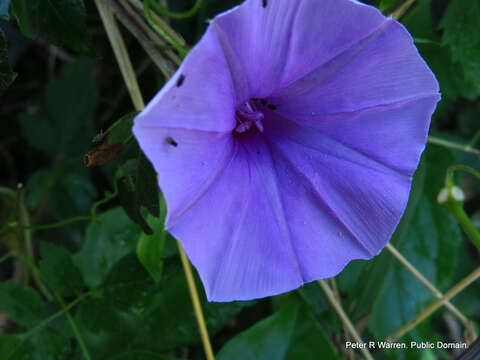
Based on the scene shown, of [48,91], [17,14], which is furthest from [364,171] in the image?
[48,91]

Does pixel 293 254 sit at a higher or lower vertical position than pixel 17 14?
lower

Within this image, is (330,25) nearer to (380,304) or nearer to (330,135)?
(330,135)

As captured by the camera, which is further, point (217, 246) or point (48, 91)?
point (48, 91)

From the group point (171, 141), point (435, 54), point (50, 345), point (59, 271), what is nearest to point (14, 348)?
point (50, 345)

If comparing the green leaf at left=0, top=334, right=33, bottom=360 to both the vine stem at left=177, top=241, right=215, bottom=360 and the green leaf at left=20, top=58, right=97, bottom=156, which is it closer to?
the vine stem at left=177, top=241, right=215, bottom=360

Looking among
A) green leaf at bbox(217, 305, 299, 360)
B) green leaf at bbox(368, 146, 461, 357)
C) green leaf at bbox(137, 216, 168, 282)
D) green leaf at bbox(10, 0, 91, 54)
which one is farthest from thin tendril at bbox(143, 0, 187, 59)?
green leaf at bbox(368, 146, 461, 357)
